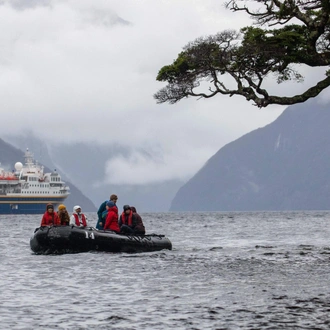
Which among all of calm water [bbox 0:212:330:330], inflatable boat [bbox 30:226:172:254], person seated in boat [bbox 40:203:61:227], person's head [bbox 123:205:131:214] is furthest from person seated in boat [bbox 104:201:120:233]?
person seated in boat [bbox 40:203:61:227]

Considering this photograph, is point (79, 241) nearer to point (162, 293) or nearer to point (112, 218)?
point (112, 218)

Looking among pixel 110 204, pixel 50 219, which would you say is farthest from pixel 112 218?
pixel 50 219

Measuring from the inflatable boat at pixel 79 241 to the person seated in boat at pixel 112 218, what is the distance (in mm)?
347

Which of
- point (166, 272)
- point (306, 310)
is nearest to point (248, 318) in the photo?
point (306, 310)

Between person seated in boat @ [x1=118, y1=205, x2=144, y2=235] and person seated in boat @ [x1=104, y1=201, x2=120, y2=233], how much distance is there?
1.43 ft

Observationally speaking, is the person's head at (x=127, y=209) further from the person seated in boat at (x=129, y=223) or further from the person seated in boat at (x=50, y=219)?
the person seated in boat at (x=50, y=219)

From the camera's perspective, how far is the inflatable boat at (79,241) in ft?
114

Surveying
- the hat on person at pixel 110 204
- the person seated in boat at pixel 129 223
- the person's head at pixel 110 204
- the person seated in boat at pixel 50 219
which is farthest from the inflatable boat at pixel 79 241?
the hat on person at pixel 110 204

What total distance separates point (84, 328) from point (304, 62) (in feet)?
78.1

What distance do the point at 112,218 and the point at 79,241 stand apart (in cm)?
177

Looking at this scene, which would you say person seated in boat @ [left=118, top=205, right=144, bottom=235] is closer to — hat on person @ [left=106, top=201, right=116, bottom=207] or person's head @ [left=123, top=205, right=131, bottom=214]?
person's head @ [left=123, top=205, right=131, bottom=214]

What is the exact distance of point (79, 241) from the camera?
3494 cm

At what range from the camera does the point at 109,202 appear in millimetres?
34000

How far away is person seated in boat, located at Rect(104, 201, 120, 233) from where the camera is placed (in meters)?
34.3
